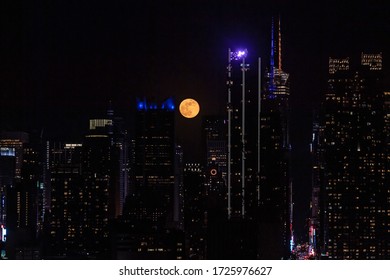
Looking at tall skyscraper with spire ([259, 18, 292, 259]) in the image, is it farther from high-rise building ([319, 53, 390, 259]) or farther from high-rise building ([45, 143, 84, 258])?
high-rise building ([45, 143, 84, 258])

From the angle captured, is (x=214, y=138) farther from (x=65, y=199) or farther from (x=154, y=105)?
(x=65, y=199)

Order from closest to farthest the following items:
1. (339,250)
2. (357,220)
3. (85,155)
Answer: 1. (339,250)
2. (85,155)
3. (357,220)

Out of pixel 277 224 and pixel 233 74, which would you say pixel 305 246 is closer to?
pixel 277 224

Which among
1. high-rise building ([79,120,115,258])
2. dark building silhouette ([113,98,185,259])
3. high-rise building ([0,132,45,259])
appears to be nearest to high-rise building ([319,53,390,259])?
dark building silhouette ([113,98,185,259])

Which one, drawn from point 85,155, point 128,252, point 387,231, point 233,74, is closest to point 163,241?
point 128,252

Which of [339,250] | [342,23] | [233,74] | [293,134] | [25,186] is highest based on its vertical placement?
[342,23]

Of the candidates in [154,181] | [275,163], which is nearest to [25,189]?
[154,181]
